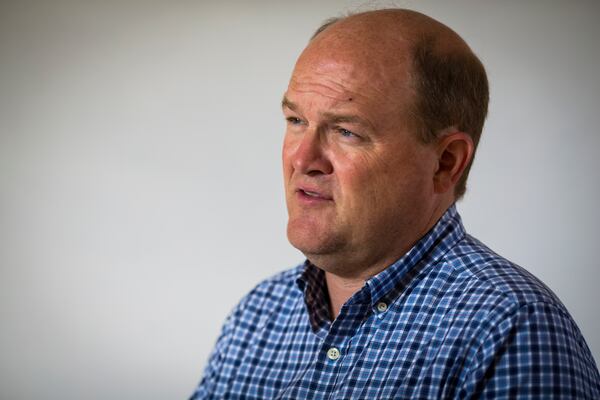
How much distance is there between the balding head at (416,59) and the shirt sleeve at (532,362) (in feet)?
1.50

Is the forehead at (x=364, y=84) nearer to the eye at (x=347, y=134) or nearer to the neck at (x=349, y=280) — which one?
the eye at (x=347, y=134)

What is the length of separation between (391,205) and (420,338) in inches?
11.4

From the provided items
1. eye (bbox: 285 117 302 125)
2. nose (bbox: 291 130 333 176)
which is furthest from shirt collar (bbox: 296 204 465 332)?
eye (bbox: 285 117 302 125)

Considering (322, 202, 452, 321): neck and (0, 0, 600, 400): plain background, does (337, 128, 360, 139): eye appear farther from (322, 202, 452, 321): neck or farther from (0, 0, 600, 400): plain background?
(0, 0, 600, 400): plain background

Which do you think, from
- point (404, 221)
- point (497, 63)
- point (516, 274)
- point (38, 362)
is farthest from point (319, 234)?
point (38, 362)

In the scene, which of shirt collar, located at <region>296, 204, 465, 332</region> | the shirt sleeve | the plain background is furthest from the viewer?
the plain background

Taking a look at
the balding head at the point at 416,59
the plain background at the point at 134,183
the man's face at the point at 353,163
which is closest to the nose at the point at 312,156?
the man's face at the point at 353,163

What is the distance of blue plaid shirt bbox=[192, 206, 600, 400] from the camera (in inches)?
56.0

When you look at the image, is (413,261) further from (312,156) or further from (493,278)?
(312,156)

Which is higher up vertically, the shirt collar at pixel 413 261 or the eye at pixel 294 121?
the eye at pixel 294 121

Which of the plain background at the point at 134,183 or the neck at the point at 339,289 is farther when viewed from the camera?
the plain background at the point at 134,183

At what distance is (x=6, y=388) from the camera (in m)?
3.18

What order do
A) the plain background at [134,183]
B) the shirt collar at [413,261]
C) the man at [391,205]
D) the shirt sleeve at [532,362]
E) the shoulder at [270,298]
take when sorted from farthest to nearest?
the plain background at [134,183]
the shoulder at [270,298]
the shirt collar at [413,261]
the man at [391,205]
the shirt sleeve at [532,362]

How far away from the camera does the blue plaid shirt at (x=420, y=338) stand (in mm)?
1422
